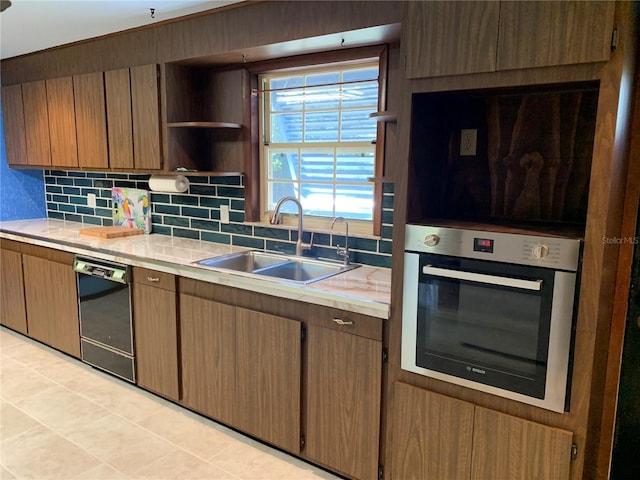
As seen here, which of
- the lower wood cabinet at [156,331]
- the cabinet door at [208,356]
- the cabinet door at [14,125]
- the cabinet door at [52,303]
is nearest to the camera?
the cabinet door at [208,356]

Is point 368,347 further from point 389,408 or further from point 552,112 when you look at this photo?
point 552,112

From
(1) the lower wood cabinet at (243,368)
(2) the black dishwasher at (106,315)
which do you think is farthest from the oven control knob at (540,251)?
(2) the black dishwasher at (106,315)

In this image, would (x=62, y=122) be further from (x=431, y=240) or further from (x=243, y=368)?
(x=431, y=240)

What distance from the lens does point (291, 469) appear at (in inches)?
91.0

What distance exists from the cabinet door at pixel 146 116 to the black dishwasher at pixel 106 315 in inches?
29.2

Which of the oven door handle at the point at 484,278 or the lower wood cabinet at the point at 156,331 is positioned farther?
the lower wood cabinet at the point at 156,331

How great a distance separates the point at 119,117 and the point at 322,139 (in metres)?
1.52

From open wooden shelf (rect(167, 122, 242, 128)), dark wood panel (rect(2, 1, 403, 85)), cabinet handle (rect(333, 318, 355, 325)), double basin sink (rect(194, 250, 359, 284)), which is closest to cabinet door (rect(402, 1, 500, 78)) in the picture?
dark wood panel (rect(2, 1, 403, 85))

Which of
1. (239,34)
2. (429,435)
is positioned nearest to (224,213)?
(239,34)

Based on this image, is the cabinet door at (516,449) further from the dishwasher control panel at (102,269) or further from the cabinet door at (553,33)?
the dishwasher control panel at (102,269)

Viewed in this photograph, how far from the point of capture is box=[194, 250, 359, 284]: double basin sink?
267cm

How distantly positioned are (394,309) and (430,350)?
0.21m

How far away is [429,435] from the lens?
1875 mm

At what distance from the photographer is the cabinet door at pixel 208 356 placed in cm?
249
